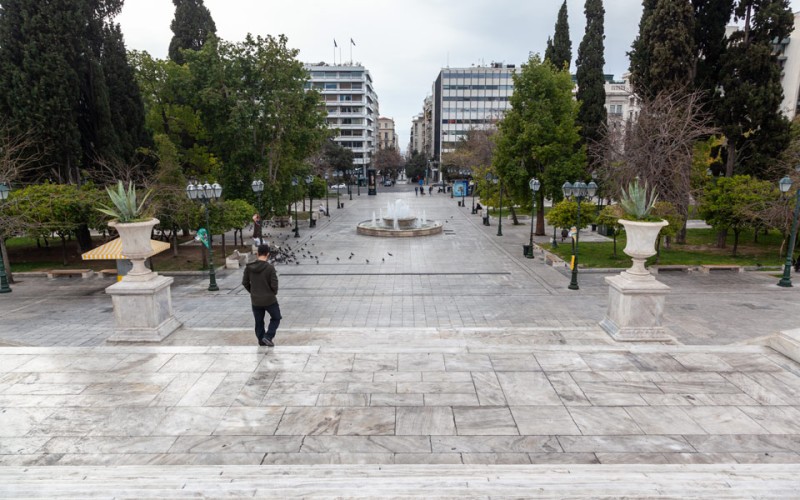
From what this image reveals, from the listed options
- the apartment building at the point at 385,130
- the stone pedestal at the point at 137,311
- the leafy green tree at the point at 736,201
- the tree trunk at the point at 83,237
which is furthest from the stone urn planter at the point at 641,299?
the apartment building at the point at 385,130

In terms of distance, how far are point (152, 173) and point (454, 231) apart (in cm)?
1838

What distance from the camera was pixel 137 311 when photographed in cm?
878

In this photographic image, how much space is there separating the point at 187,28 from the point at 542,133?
24.4m

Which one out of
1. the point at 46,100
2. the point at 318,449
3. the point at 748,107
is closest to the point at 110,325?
the point at 318,449

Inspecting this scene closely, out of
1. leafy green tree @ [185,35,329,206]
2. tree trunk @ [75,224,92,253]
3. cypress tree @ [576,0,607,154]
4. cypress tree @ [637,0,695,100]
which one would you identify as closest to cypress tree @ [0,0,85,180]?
tree trunk @ [75,224,92,253]

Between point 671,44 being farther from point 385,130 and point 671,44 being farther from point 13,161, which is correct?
point 385,130

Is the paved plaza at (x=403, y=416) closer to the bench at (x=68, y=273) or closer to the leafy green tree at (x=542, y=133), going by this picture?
the bench at (x=68, y=273)

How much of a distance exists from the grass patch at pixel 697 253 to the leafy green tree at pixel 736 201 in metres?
1.62

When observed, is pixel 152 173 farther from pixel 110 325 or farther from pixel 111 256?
pixel 110 325

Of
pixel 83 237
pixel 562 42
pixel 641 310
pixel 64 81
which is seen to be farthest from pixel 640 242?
pixel 562 42

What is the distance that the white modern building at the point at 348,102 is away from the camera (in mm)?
94062

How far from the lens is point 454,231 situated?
1244 inches

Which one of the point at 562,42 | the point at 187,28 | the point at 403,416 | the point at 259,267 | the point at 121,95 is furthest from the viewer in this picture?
the point at 562,42

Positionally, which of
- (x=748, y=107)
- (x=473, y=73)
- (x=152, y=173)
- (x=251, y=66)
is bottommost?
(x=152, y=173)
